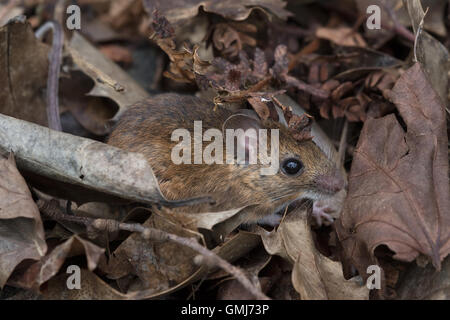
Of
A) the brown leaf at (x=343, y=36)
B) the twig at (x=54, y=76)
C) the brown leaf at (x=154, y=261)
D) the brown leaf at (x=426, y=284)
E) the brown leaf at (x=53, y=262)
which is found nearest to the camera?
the brown leaf at (x=53, y=262)

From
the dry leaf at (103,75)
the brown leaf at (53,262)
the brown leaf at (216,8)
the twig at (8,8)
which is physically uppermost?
the twig at (8,8)

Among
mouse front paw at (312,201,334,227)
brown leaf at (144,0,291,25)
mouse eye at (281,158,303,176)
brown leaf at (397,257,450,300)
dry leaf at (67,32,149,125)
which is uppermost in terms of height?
brown leaf at (144,0,291,25)

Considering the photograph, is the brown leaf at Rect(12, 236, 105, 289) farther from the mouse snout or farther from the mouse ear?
the mouse snout

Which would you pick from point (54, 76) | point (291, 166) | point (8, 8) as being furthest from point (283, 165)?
point (8, 8)

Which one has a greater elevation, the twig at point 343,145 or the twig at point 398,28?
the twig at point 398,28

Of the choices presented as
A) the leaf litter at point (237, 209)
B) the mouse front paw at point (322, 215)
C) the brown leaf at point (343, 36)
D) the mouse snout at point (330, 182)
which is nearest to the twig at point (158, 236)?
the leaf litter at point (237, 209)

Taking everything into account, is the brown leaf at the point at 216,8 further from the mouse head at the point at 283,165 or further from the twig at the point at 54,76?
the mouse head at the point at 283,165

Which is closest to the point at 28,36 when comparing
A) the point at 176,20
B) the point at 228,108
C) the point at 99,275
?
the point at 176,20

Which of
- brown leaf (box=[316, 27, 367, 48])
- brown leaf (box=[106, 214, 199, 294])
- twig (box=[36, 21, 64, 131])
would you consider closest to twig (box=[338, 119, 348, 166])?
brown leaf (box=[316, 27, 367, 48])
